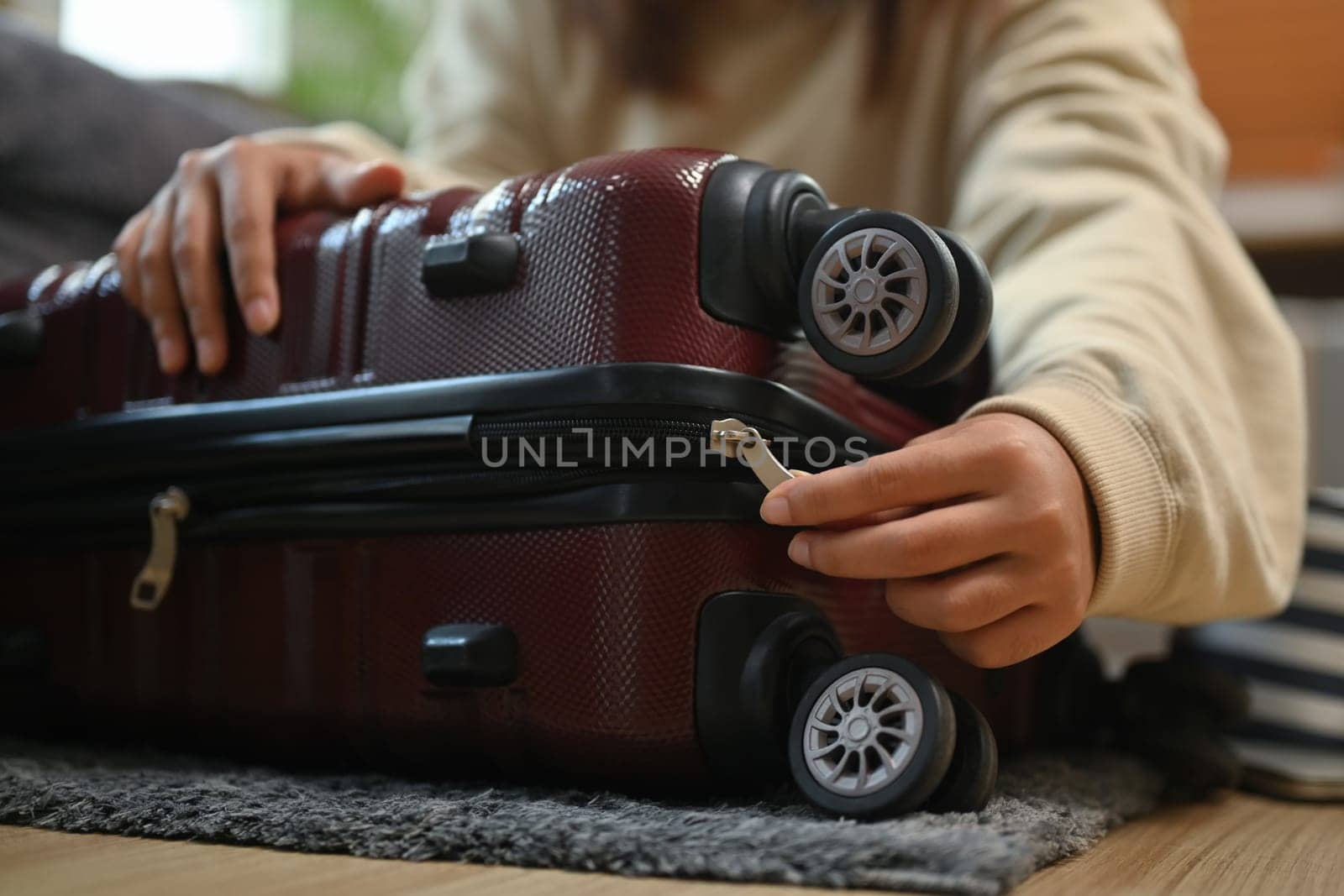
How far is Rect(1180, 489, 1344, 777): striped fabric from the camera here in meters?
0.76

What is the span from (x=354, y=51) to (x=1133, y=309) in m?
1.52

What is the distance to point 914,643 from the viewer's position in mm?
604

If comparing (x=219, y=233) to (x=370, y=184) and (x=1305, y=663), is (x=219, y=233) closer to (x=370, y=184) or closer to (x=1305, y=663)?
(x=370, y=184)

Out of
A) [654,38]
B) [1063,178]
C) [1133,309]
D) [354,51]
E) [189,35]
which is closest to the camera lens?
[1133,309]

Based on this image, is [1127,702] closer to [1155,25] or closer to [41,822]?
[1155,25]

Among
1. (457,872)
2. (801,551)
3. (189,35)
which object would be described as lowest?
(457,872)

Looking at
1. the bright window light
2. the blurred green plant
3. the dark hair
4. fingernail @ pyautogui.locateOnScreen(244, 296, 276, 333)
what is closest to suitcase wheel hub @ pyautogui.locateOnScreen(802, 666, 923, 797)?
fingernail @ pyautogui.locateOnScreen(244, 296, 276, 333)

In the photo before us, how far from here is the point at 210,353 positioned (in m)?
0.64

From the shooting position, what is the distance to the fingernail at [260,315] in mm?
623

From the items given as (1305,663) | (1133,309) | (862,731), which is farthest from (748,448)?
(1305,663)

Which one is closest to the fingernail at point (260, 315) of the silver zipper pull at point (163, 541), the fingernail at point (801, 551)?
the silver zipper pull at point (163, 541)

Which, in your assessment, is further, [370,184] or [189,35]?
[189,35]

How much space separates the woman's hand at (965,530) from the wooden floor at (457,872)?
0.11 meters

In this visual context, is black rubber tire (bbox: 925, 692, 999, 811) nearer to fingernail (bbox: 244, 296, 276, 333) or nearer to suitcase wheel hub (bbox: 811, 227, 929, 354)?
suitcase wheel hub (bbox: 811, 227, 929, 354)
